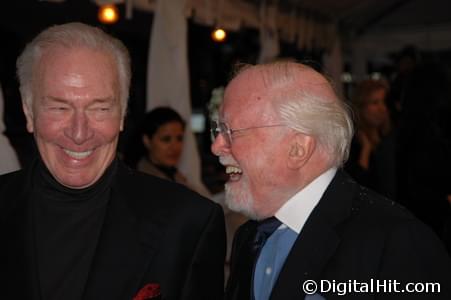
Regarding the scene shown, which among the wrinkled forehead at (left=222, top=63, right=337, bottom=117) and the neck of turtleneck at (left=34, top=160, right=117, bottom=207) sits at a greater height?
the wrinkled forehead at (left=222, top=63, right=337, bottom=117)

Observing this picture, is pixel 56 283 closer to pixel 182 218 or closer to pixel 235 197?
pixel 182 218

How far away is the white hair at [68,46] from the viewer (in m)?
2.03

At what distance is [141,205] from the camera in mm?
2135

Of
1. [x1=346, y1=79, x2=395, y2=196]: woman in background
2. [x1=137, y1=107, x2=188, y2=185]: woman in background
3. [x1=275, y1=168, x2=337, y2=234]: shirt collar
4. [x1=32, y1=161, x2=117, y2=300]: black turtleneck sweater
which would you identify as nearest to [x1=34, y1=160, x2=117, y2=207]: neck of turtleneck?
[x1=32, y1=161, x2=117, y2=300]: black turtleneck sweater

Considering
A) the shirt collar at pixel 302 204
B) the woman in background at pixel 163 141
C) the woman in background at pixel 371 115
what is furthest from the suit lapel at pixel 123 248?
the woman in background at pixel 371 115

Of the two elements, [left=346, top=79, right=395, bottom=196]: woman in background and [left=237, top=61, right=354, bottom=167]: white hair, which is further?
[left=346, top=79, right=395, bottom=196]: woman in background

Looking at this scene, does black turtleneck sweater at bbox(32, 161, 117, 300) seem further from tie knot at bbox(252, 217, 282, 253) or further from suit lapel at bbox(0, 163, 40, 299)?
tie knot at bbox(252, 217, 282, 253)

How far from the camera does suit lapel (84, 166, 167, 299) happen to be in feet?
6.34

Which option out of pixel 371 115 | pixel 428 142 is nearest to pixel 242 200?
pixel 428 142

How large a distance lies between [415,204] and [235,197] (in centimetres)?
231

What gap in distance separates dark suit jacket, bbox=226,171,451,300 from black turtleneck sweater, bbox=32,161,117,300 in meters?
0.72

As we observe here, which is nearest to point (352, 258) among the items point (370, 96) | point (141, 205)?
point (141, 205)

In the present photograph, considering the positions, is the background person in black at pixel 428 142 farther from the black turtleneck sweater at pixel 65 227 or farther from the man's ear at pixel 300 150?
the black turtleneck sweater at pixel 65 227

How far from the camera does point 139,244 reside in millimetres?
2020
